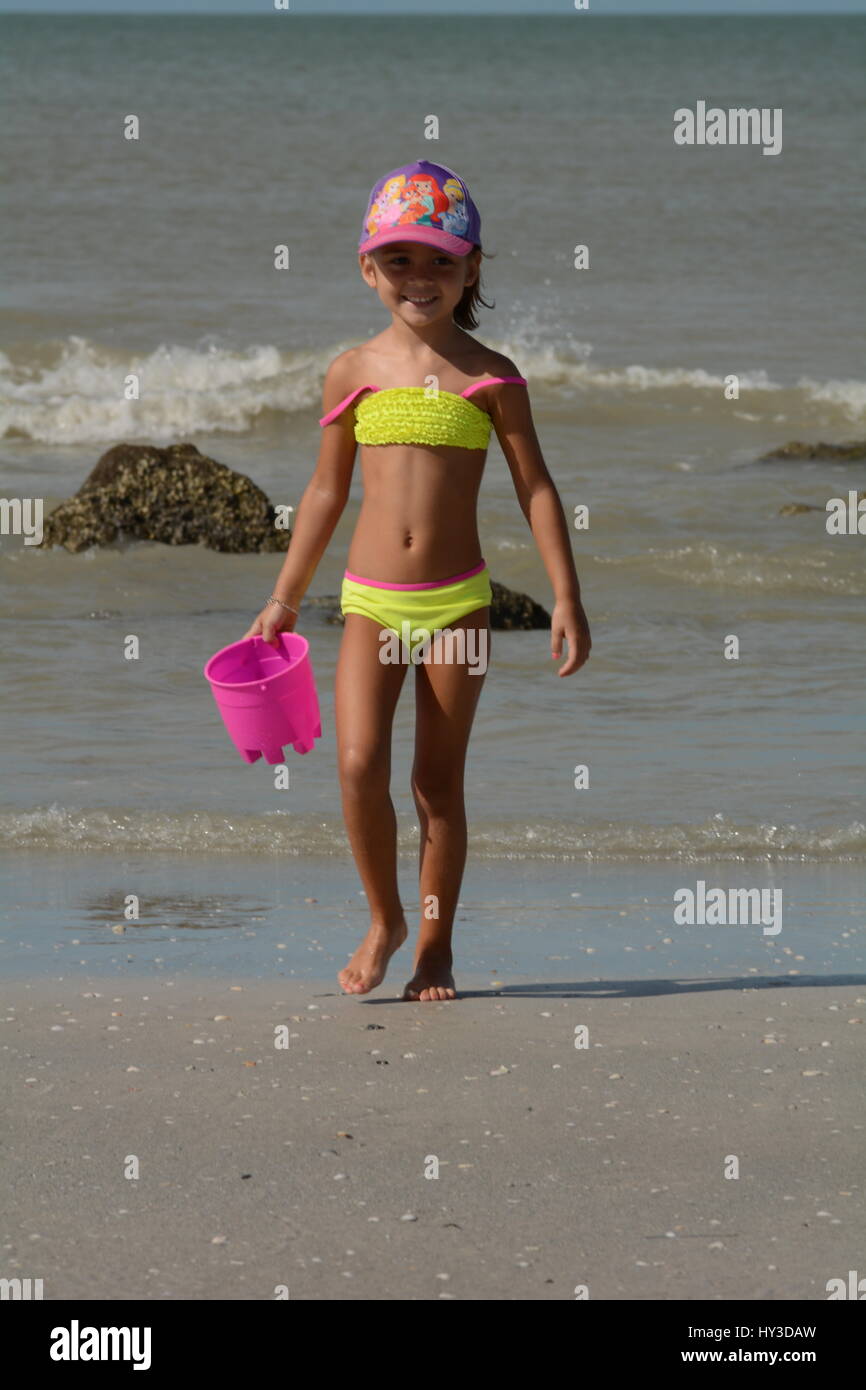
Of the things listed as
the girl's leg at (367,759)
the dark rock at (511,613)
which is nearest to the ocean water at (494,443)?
the dark rock at (511,613)

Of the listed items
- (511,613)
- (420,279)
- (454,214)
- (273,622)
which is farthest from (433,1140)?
(511,613)

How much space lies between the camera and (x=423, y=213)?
4066mm

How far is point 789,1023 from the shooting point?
4.03m

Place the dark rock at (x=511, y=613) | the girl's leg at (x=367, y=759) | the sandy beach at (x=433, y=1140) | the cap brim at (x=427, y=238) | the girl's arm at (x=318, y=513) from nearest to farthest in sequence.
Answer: the sandy beach at (x=433, y=1140) < the cap brim at (x=427, y=238) < the girl's leg at (x=367, y=759) < the girl's arm at (x=318, y=513) < the dark rock at (x=511, y=613)

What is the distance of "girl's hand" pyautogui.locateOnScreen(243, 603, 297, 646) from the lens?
169 inches

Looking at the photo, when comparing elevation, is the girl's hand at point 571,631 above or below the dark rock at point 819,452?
below

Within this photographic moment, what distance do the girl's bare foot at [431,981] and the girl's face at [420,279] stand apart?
4.72 feet

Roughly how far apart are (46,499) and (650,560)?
4280mm

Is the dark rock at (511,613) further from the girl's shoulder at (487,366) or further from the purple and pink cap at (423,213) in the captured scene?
the purple and pink cap at (423,213)

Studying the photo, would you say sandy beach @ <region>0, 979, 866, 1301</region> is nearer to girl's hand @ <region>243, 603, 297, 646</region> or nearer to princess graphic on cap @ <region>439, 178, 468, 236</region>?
girl's hand @ <region>243, 603, 297, 646</region>

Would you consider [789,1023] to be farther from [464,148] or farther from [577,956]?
[464,148]

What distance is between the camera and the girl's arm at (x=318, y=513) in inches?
169

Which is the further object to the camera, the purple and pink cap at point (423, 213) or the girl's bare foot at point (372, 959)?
the girl's bare foot at point (372, 959)

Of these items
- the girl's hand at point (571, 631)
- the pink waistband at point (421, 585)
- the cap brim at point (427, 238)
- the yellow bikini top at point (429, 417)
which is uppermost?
the cap brim at point (427, 238)
